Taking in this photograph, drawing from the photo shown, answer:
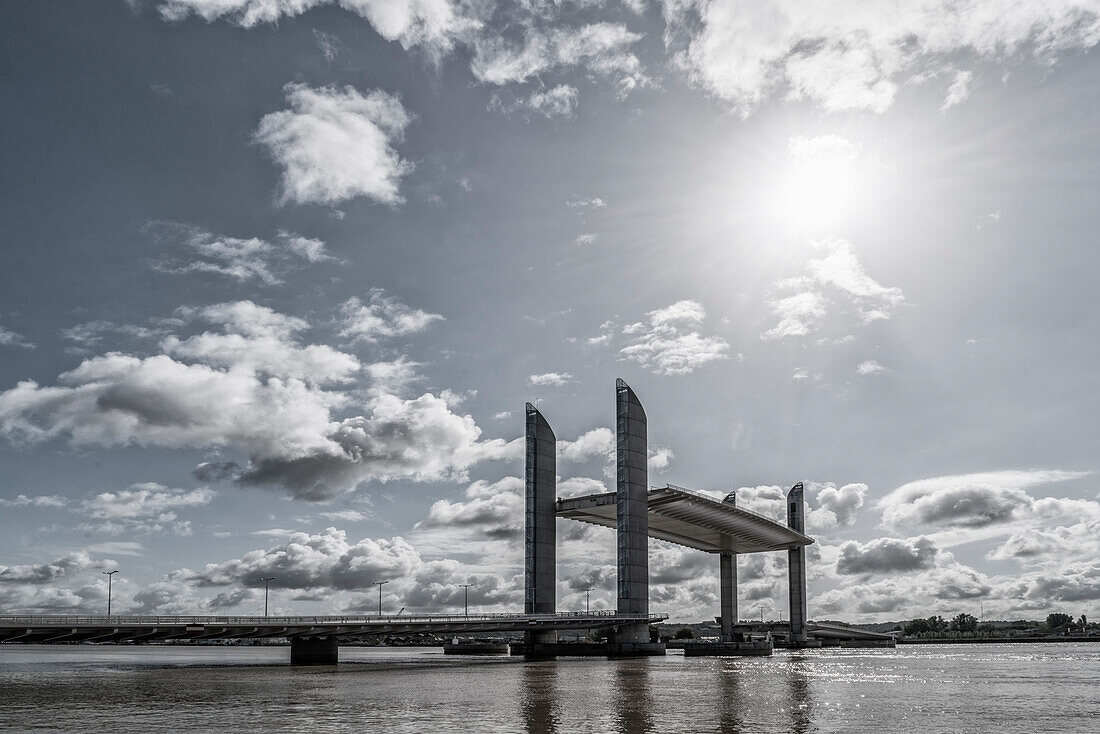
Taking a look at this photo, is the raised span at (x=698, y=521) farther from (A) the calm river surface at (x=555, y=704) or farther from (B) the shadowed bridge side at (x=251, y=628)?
(A) the calm river surface at (x=555, y=704)

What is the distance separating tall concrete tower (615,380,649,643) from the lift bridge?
113 millimetres

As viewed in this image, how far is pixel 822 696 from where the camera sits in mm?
43438

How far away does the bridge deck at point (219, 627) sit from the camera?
201ft

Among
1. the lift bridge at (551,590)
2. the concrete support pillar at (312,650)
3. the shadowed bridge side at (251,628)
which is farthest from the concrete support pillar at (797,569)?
the concrete support pillar at (312,650)

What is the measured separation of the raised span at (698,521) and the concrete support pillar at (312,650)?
4371cm

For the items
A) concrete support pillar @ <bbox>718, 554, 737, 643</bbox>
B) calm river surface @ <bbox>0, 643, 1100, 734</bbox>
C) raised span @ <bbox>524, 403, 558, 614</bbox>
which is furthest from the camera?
concrete support pillar @ <bbox>718, 554, 737, 643</bbox>

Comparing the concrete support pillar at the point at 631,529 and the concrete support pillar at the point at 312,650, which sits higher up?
the concrete support pillar at the point at 631,529

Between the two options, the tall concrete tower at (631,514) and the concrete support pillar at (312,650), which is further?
the tall concrete tower at (631,514)

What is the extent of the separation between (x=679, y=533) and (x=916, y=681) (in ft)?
288

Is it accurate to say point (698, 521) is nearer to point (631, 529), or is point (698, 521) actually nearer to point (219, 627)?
point (631, 529)

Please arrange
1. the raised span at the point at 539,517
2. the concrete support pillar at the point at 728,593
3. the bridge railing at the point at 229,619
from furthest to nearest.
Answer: the concrete support pillar at the point at 728,593, the raised span at the point at 539,517, the bridge railing at the point at 229,619

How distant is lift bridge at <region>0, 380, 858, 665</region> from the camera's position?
2633 inches

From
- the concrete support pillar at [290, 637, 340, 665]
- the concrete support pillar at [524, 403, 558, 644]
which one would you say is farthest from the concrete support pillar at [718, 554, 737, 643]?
the concrete support pillar at [290, 637, 340, 665]

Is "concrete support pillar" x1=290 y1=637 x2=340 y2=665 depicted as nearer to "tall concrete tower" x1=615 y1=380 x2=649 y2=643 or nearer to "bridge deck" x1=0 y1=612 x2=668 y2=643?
"bridge deck" x1=0 y1=612 x2=668 y2=643
